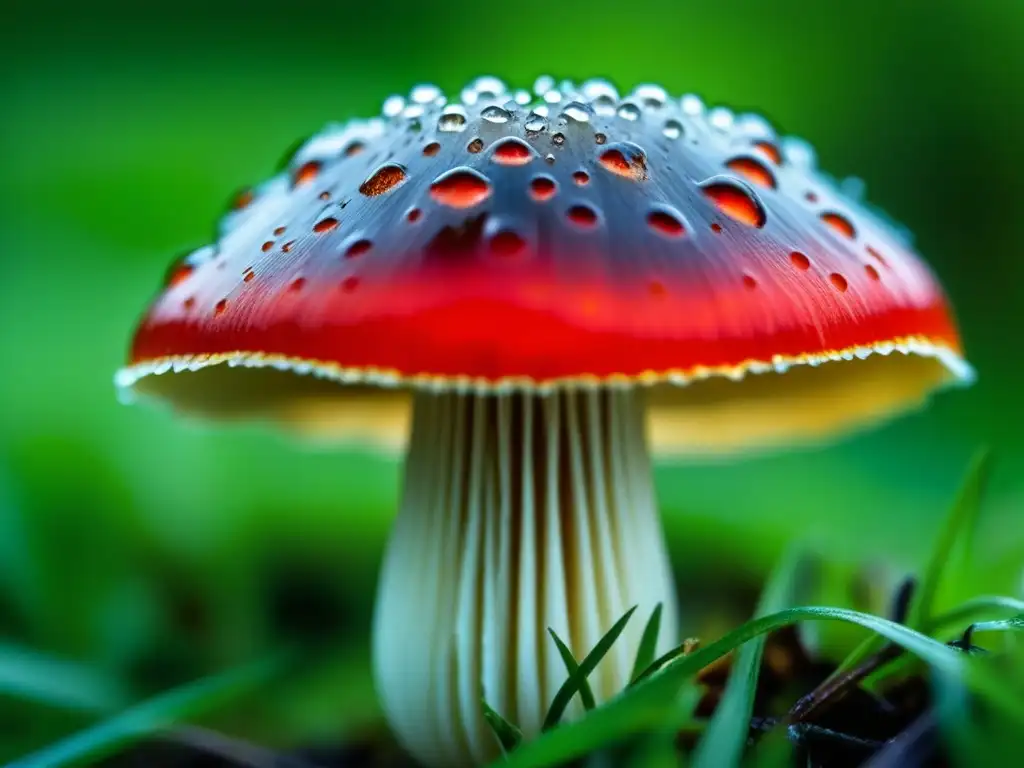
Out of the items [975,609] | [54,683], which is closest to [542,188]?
[975,609]

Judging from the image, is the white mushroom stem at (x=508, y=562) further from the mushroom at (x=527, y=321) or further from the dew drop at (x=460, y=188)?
the dew drop at (x=460, y=188)

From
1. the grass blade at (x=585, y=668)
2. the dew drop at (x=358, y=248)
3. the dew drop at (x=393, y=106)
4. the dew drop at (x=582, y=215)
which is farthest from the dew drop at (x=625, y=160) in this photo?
the grass blade at (x=585, y=668)

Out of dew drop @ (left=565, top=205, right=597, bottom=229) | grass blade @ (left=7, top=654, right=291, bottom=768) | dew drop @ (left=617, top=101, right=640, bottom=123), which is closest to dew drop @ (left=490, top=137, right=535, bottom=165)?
dew drop @ (left=565, top=205, right=597, bottom=229)

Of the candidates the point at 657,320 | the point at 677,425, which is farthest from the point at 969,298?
the point at 657,320

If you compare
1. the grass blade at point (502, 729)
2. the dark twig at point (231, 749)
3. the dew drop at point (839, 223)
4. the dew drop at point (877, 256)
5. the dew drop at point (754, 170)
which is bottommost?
Result: the dark twig at point (231, 749)

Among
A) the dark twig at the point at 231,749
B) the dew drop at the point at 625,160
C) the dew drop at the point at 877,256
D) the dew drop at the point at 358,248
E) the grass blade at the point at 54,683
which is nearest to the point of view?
the dew drop at the point at 358,248

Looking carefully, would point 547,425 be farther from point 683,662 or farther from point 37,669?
point 37,669
